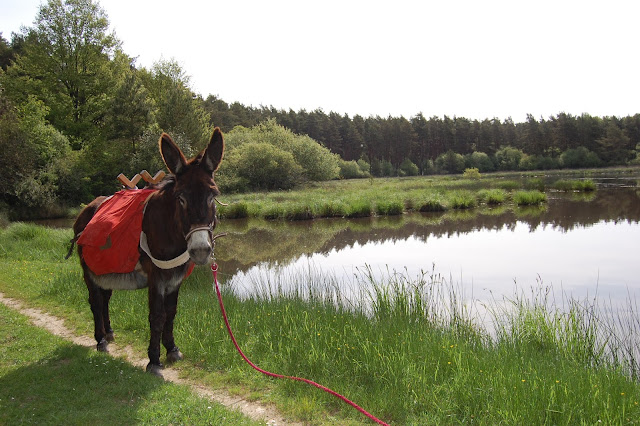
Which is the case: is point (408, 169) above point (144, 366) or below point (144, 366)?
above

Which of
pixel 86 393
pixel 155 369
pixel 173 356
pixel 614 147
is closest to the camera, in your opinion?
pixel 86 393

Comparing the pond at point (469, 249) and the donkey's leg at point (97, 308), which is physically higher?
the donkey's leg at point (97, 308)

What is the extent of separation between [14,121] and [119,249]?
2513cm

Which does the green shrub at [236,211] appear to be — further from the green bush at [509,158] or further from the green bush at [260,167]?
the green bush at [509,158]

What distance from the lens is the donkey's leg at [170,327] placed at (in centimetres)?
439

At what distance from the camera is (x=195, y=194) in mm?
3594

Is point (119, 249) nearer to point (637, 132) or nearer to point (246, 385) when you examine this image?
point (246, 385)

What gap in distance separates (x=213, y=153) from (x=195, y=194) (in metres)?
0.49

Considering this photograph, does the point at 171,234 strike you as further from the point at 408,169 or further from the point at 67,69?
the point at 408,169

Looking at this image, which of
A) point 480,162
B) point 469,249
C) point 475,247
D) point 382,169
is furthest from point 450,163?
point 469,249

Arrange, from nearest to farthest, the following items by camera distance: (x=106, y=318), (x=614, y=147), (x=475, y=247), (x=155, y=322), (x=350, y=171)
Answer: (x=155, y=322) → (x=106, y=318) → (x=475, y=247) → (x=350, y=171) → (x=614, y=147)

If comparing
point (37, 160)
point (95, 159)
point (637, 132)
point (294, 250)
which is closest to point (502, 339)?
point (294, 250)

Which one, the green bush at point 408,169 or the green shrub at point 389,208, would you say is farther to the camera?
the green bush at point 408,169

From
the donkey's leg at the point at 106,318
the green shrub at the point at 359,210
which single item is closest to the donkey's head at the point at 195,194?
the donkey's leg at the point at 106,318
